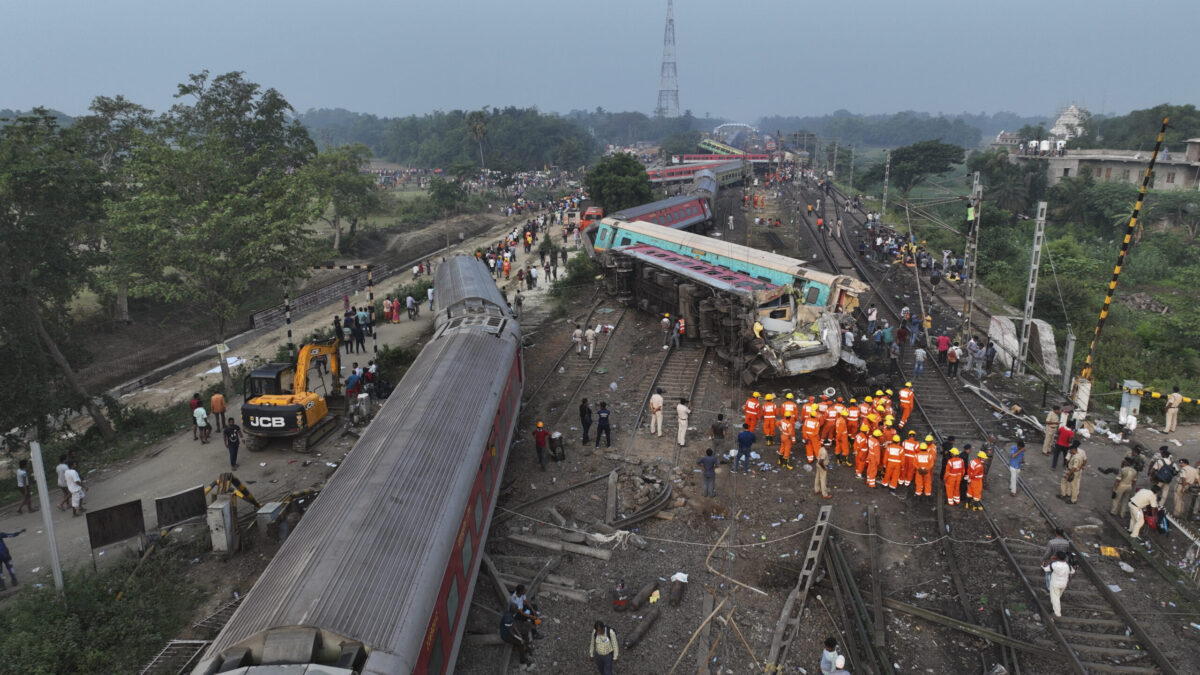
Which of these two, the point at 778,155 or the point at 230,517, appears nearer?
the point at 230,517

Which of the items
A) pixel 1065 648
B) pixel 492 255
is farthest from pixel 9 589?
pixel 492 255

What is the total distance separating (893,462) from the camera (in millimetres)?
14805

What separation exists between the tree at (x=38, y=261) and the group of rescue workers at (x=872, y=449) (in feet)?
55.8

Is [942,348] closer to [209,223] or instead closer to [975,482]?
[975,482]

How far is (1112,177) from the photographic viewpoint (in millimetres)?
63344

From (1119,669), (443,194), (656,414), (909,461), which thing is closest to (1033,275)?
(909,461)

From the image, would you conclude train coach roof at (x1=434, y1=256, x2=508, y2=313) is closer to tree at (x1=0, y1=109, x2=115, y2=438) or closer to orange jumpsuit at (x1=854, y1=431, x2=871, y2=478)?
tree at (x1=0, y1=109, x2=115, y2=438)

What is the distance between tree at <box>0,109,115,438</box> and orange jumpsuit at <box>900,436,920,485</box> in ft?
63.9

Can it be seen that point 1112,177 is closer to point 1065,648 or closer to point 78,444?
point 1065,648

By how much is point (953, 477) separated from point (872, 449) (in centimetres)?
162

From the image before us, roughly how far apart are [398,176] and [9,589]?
326 ft

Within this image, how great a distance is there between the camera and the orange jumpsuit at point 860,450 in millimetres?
15227

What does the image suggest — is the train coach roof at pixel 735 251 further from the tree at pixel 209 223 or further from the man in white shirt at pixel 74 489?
the man in white shirt at pixel 74 489

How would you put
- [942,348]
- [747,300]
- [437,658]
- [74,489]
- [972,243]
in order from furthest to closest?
[942,348]
[972,243]
[747,300]
[74,489]
[437,658]
